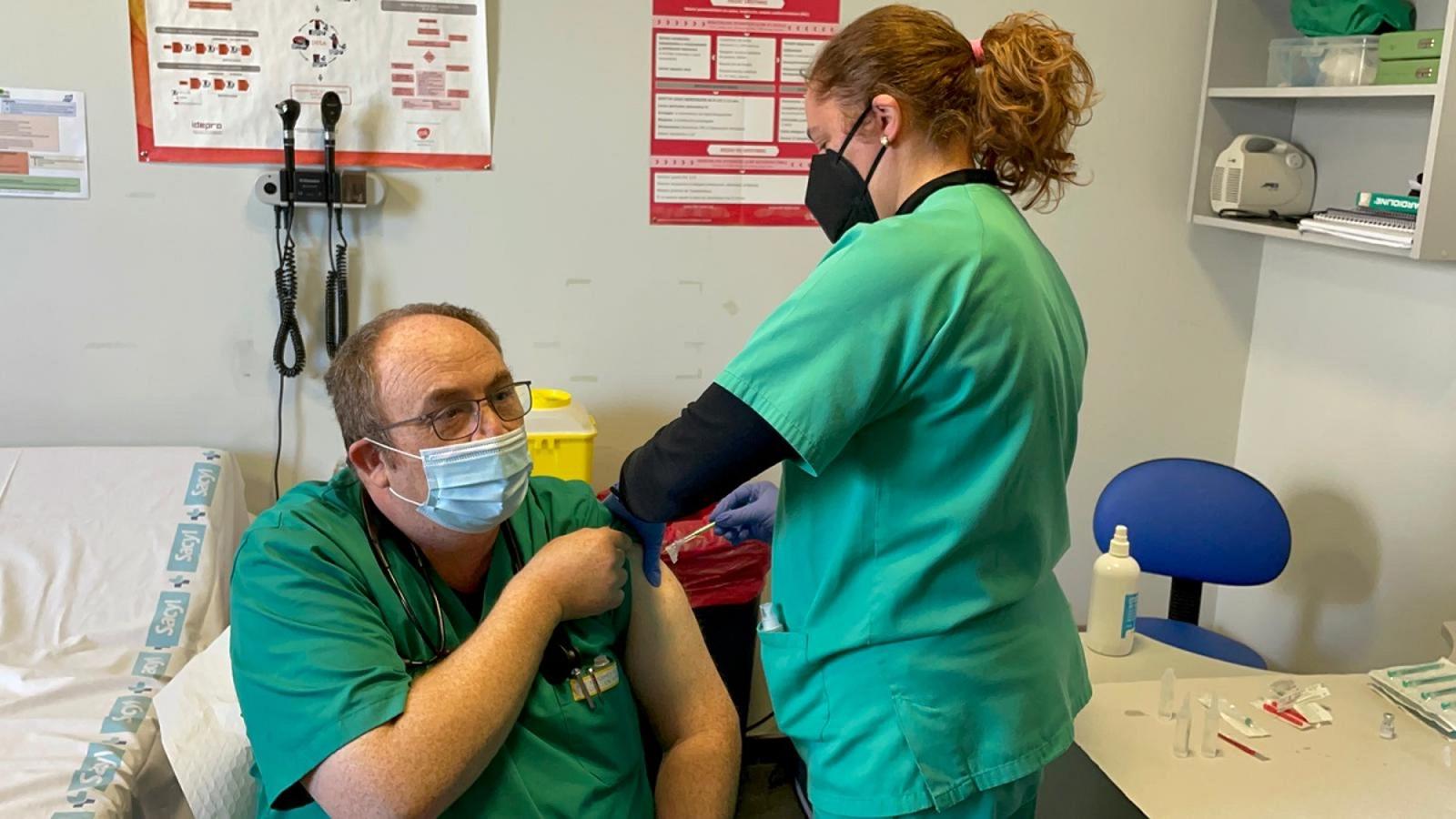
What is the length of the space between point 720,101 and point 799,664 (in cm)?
161

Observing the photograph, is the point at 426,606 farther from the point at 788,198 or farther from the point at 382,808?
the point at 788,198

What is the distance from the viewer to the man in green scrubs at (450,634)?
4.26 ft

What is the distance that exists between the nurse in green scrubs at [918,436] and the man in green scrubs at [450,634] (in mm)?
196

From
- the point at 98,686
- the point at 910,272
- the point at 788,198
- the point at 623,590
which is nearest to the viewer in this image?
the point at 910,272

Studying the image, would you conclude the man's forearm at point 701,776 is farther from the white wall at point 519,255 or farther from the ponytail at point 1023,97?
the white wall at point 519,255

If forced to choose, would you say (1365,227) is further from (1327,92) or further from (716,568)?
(716,568)

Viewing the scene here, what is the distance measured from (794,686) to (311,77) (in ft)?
5.63

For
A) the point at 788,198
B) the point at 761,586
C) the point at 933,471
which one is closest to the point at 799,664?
the point at 933,471

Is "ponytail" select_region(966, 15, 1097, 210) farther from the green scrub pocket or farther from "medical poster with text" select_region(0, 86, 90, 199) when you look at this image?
"medical poster with text" select_region(0, 86, 90, 199)

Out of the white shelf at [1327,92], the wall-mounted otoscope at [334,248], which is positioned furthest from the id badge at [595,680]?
the white shelf at [1327,92]

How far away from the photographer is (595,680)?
1519mm

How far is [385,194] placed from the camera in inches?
99.0

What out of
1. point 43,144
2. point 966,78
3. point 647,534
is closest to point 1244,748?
point 647,534

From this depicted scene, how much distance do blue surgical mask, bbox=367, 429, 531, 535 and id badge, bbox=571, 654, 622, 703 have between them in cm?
23
